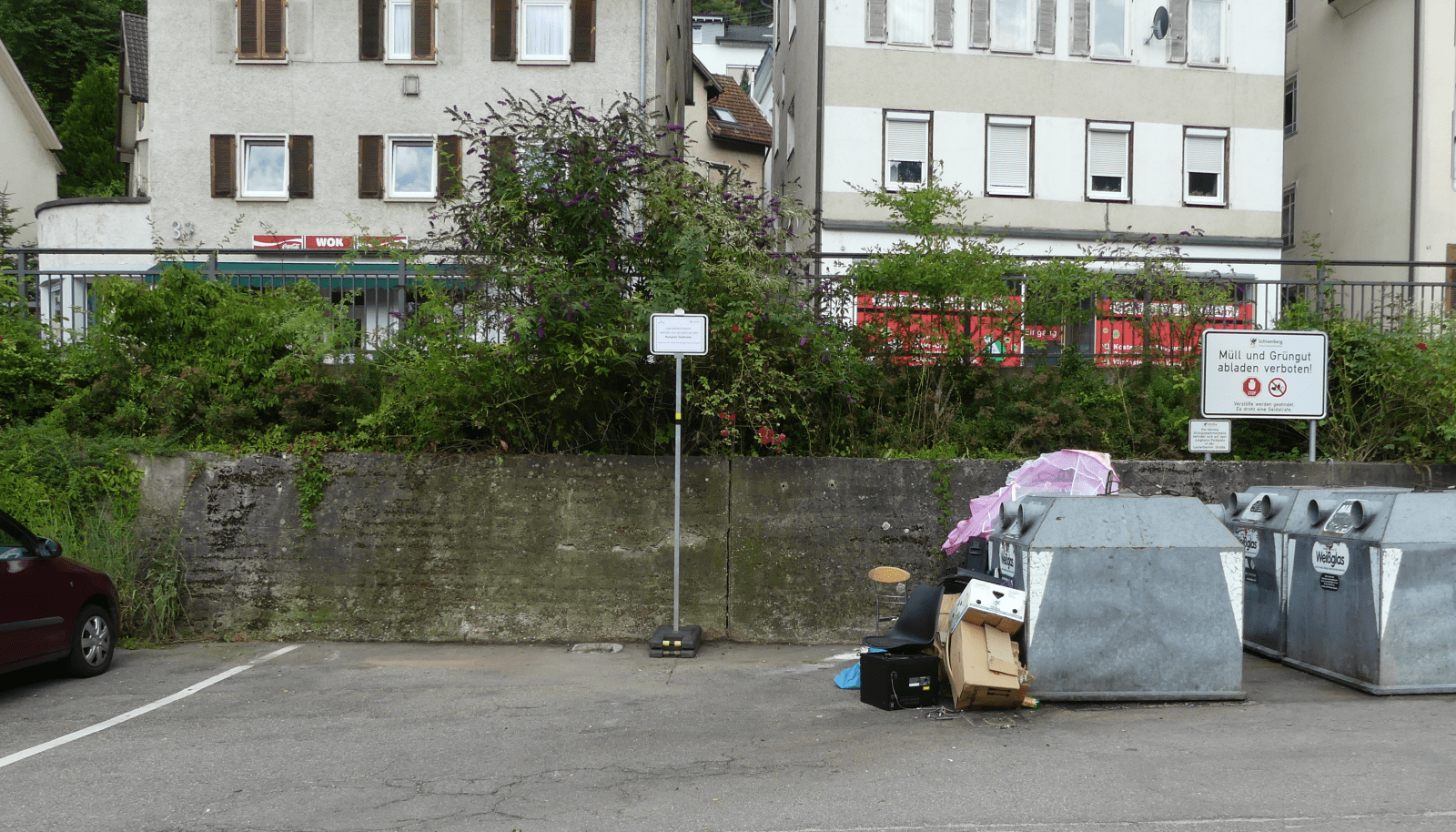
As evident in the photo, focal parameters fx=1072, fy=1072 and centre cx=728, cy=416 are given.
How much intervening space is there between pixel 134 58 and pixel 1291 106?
3314cm

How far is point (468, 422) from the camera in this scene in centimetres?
996

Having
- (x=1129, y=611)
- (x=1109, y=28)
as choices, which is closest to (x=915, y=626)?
(x=1129, y=611)

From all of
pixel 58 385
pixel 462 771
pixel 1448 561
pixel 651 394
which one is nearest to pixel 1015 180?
pixel 651 394

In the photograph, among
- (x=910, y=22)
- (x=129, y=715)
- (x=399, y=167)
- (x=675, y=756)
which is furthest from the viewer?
(x=399, y=167)

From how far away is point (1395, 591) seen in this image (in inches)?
276

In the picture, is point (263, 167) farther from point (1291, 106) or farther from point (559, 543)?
point (1291, 106)

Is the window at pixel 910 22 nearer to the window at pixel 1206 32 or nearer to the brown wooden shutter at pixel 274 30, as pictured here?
the window at pixel 1206 32

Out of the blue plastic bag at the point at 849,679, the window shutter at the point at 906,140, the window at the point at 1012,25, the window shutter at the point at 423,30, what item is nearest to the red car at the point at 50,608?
the blue plastic bag at the point at 849,679

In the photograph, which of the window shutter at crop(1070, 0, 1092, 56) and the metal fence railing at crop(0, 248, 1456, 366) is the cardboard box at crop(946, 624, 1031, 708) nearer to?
the metal fence railing at crop(0, 248, 1456, 366)

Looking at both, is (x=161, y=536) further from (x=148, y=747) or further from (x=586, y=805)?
(x=586, y=805)

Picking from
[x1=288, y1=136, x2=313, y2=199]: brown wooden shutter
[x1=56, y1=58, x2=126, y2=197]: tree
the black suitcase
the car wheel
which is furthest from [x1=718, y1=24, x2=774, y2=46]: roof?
the black suitcase

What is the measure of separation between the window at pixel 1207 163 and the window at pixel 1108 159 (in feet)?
4.76

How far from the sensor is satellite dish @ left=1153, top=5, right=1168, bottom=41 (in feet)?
75.1

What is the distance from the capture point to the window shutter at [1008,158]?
891 inches
